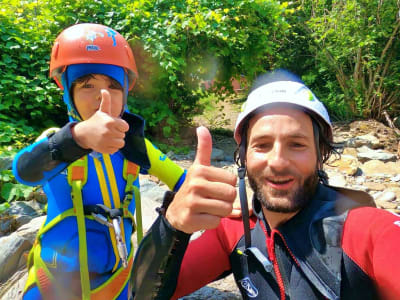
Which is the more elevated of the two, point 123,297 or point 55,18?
point 55,18

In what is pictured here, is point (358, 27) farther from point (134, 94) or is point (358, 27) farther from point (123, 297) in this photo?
point (123, 297)

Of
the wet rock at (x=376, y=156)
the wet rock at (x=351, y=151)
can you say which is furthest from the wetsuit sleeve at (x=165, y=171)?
the wet rock at (x=351, y=151)

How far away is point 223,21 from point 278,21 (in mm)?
1327

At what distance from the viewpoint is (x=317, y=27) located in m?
7.96

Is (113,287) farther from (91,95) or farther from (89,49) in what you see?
(89,49)

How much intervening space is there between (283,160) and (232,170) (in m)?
3.83

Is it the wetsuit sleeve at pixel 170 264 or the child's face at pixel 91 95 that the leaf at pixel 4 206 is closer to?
the child's face at pixel 91 95

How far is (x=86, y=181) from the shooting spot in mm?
1586

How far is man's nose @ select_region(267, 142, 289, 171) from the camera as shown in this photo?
129cm

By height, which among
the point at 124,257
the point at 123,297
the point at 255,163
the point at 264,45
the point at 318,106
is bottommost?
the point at 123,297

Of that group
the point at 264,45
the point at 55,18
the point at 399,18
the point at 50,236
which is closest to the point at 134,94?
the point at 55,18

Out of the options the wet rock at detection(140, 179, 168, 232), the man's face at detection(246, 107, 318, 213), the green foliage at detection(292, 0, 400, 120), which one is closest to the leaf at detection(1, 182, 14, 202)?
the wet rock at detection(140, 179, 168, 232)

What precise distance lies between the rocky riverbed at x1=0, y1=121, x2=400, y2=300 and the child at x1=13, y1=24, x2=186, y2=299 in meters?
1.08

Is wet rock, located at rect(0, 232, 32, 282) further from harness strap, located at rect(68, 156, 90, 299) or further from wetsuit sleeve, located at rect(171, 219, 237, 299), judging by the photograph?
wetsuit sleeve, located at rect(171, 219, 237, 299)
